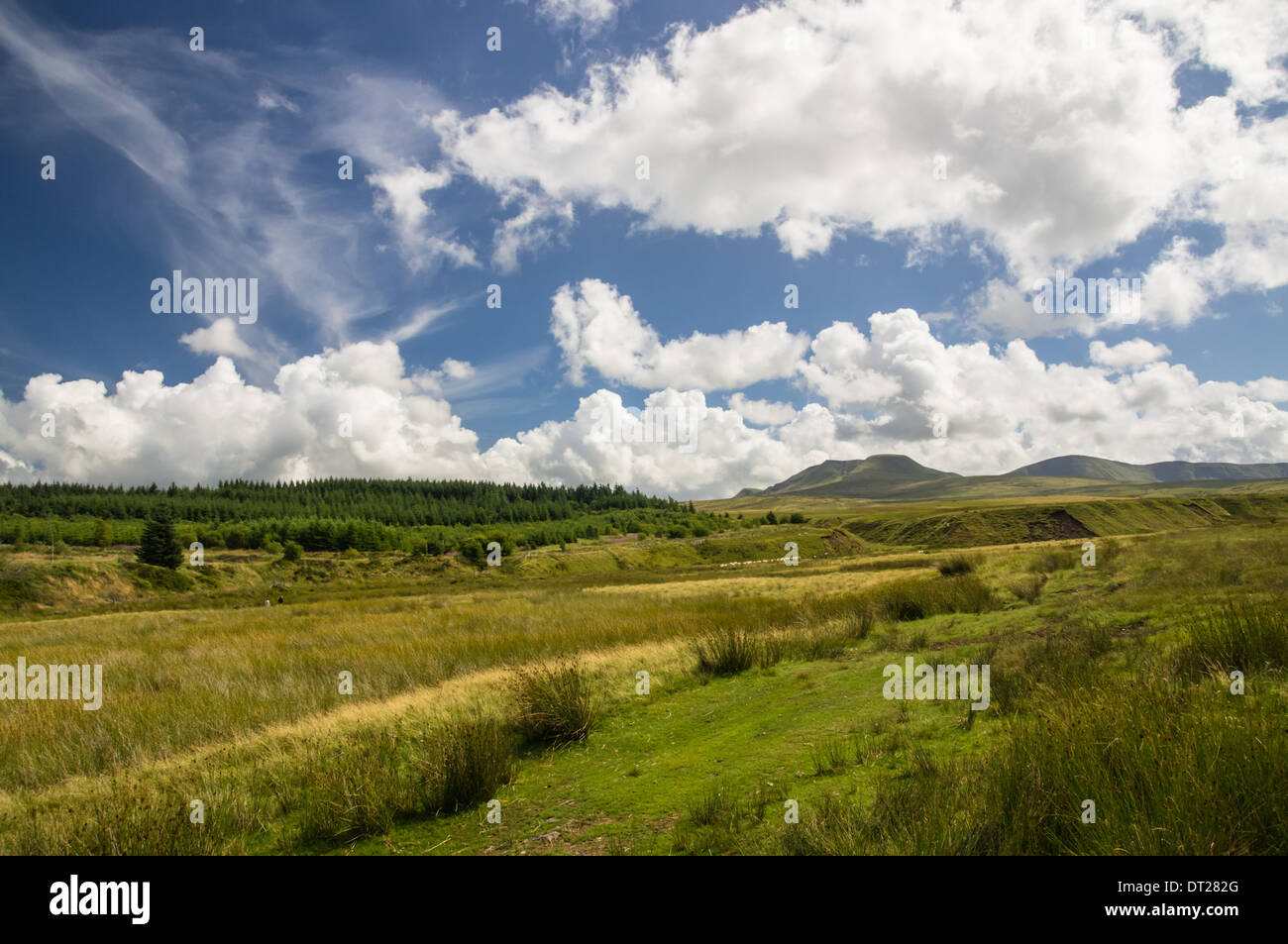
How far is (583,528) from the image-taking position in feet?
487

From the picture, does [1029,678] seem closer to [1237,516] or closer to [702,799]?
[702,799]

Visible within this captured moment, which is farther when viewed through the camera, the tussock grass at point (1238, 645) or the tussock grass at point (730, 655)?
the tussock grass at point (730, 655)

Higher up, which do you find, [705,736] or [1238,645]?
[1238,645]

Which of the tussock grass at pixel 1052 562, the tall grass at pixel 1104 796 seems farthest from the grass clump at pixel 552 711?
the tussock grass at pixel 1052 562

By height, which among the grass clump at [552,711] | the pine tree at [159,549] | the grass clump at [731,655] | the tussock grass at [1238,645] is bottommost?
the pine tree at [159,549]

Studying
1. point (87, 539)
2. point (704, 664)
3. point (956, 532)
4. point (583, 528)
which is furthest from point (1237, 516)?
point (87, 539)

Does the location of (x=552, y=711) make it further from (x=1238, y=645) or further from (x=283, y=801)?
(x=1238, y=645)

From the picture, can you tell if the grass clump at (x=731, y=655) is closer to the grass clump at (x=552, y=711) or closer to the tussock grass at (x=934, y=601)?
the grass clump at (x=552, y=711)

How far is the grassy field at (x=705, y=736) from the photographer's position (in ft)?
12.8

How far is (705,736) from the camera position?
27.5ft

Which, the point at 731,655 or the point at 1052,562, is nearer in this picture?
the point at 731,655

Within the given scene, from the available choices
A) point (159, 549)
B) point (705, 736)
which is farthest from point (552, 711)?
point (159, 549)
